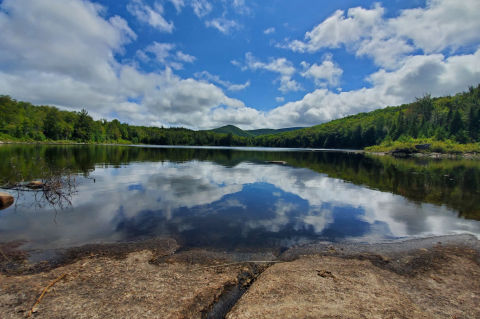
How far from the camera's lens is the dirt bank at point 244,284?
4340 millimetres

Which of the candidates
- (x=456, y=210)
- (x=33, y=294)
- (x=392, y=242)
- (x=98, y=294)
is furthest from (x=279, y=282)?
(x=456, y=210)

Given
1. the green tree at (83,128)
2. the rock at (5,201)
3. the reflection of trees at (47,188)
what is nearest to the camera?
the reflection of trees at (47,188)

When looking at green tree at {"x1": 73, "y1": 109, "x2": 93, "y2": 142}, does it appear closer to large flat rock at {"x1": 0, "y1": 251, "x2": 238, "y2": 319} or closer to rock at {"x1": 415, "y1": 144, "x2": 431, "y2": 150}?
large flat rock at {"x1": 0, "y1": 251, "x2": 238, "y2": 319}

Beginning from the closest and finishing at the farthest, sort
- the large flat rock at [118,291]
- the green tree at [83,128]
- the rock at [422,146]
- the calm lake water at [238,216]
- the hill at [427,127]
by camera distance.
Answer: the large flat rock at [118,291] → the calm lake water at [238,216] → the rock at [422,146] → the hill at [427,127] → the green tree at [83,128]

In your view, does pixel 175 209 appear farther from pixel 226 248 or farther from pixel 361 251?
pixel 361 251

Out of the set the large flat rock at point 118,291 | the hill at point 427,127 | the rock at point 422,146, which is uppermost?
the hill at point 427,127

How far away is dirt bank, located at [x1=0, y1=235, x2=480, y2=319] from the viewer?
4340 mm

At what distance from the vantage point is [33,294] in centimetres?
462

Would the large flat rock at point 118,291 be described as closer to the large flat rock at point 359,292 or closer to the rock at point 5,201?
the large flat rock at point 359,292

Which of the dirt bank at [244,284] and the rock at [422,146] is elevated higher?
the rock at [422,146]

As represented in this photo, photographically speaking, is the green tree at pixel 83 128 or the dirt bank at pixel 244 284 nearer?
the dirt bank at pixel 244 284

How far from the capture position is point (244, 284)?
5.60m

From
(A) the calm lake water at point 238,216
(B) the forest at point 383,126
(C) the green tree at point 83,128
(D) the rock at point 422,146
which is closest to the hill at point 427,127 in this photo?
(B) the forest at point 383,126

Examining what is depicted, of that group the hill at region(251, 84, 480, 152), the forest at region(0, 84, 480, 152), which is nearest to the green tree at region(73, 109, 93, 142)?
the forest at region(0, 84, 480, 152)
